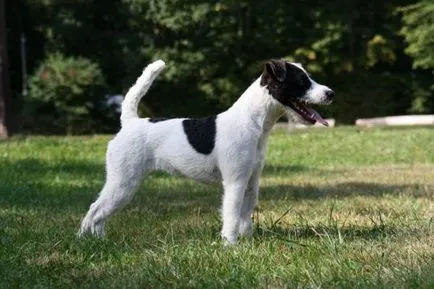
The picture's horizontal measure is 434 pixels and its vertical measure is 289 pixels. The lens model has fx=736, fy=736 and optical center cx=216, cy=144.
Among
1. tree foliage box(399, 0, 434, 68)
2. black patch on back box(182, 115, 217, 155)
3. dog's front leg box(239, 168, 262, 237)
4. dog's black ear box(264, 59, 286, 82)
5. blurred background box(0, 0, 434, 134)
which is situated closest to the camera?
dog's black ear box(264, 59, 286, 82)

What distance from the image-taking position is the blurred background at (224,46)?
95.6 ft

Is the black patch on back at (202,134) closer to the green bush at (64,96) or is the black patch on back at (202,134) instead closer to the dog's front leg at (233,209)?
the dog's front leg at (233,209)

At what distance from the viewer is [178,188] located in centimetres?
943

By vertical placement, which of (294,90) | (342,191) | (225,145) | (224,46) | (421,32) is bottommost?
(224,46)

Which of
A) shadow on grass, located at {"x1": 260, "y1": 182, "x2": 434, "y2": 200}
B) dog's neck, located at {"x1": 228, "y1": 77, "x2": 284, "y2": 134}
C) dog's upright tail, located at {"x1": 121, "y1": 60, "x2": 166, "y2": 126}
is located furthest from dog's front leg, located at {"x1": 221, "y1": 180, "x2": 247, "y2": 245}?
shadow on grass, located at {"x1": 260, "y1": 182, "x2": 434, "y2": 200}

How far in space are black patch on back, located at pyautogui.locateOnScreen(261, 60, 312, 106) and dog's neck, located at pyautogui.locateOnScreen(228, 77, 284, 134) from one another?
0.16 feet

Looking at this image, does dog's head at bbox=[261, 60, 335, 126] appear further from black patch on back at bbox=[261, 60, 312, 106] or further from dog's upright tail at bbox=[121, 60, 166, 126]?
dog's upright tail at bbox=[121, 60, 166, 126]

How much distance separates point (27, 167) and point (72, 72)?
14138 mm

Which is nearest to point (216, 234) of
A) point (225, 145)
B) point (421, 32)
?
point (225, 145)

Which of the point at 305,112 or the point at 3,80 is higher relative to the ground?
the point at 305,112

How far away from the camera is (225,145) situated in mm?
4855

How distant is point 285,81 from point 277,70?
3.6 inches

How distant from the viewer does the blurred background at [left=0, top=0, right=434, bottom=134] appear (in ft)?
95.6

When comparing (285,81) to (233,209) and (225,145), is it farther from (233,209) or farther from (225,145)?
(233,209)
